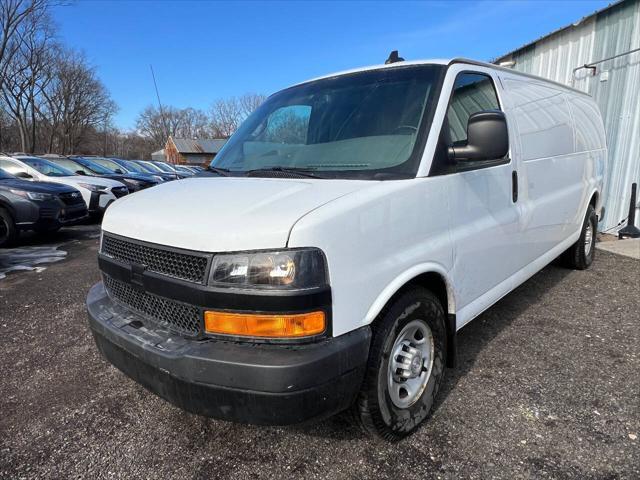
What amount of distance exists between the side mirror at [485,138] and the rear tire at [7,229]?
26.2ft

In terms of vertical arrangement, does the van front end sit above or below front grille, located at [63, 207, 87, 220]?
above

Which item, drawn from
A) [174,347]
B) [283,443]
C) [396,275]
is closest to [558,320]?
[396,275]

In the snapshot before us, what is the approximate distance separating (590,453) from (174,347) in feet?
7.08

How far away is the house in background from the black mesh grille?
67.6 meters

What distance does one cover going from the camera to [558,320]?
3.87m

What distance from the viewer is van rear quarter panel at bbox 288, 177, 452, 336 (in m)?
1.76

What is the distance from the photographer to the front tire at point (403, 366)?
2.01 metres

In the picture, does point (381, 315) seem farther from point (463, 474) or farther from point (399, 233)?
point (463, 474)

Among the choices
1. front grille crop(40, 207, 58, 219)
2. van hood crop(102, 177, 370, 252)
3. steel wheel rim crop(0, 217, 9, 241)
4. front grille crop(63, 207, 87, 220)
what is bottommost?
steel wheel rim crop(0, 217, 9, 241)

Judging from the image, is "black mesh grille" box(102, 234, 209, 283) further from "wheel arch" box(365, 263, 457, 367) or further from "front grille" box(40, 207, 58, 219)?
"front grille" box(40, 207, 58, 219)

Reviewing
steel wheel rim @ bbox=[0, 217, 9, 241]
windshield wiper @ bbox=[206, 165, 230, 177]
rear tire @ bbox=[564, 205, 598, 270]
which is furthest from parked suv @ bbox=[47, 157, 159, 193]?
rear tire @ bbox=[564, 205, 598, 270]

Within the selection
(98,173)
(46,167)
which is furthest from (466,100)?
(98,173)

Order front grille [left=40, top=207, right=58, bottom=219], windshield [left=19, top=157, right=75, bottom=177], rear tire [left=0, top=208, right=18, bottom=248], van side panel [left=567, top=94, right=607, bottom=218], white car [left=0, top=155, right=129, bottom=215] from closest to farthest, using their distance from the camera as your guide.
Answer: van side panel [left=567, top=94, right=607, bottom=218] < rear tire [left=0, top=208, right=18, bottom=248] < front grille [left=40, top=207, right=58, bottom=219] < white car [left=0, top=155, right=129, bottom=215] < windshield [left=19, top=157, right=75, bottom=177]

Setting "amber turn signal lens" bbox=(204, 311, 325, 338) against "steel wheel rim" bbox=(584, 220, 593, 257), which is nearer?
"amber turn signal lens" bbox=(204, 311, 325, 338)
